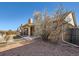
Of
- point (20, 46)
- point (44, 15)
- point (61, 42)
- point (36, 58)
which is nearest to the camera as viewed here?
point (36, 58)

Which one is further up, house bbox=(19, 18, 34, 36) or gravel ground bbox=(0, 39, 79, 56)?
house bbox=(19, 18, 34, 36)

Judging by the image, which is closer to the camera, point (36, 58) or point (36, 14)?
point (36, 58)

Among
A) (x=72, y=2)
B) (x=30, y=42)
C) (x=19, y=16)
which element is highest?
(x=72, y=2)

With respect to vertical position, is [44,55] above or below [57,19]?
below

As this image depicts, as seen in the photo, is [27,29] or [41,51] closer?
[41,51]

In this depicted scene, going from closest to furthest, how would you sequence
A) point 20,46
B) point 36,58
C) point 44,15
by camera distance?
point 36,58 < point 20,46 < point 44,15

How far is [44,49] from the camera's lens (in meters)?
6.45

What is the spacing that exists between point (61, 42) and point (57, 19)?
92 cm

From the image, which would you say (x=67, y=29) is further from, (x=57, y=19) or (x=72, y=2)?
(x=72, y=2)

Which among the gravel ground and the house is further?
the house

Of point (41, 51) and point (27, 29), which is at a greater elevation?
point (27, 29)

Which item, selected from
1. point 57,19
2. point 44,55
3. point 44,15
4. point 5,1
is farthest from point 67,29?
point 5,1

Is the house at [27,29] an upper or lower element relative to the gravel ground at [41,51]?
upper

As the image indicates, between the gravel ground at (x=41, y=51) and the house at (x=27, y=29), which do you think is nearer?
the gravel ground at (x=41, y=51)
